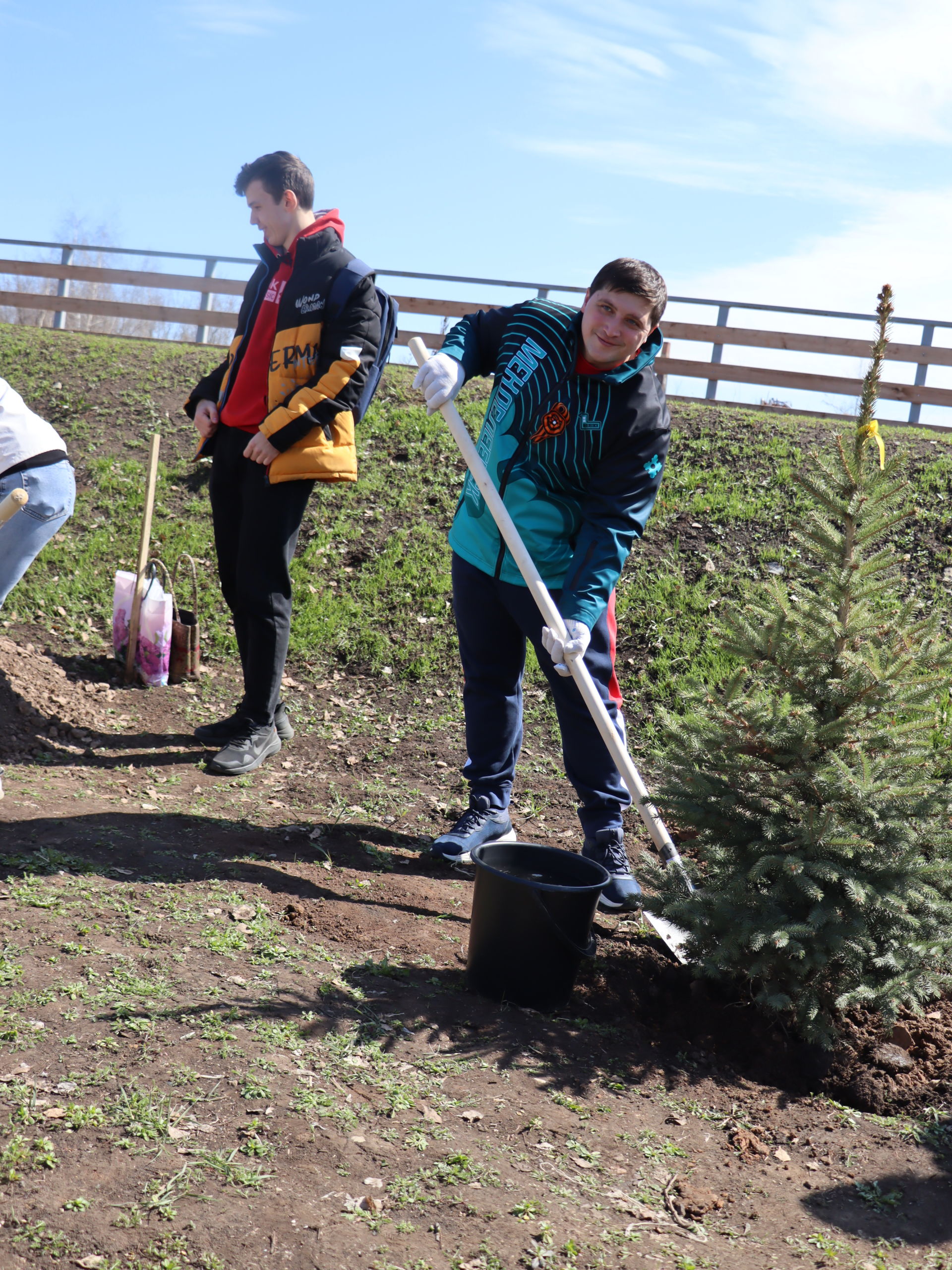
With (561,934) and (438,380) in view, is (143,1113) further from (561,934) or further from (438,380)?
(438,380)

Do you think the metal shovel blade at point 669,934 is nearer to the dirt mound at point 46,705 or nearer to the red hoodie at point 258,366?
the red hoodie at point 258,366

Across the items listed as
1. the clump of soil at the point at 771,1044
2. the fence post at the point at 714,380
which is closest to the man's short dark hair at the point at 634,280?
the clump of soil at the point at 771,1044

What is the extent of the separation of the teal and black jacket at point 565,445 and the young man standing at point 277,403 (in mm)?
853

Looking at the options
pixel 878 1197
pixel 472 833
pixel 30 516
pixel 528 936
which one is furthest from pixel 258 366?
pixel 878 1197

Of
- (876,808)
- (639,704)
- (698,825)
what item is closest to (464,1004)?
(698,825)

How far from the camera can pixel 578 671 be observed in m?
3.29

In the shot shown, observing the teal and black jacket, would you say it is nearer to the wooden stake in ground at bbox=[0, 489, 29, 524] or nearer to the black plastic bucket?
the black plastic bucket

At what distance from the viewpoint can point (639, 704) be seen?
5.86 metres

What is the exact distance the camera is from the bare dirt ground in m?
2.06

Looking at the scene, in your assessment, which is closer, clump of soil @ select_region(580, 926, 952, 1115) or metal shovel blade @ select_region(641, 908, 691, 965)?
clump of soil @ select_region(580, 926, 952, 1115)

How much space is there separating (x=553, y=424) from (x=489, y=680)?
108cm

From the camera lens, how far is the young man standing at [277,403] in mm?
4305

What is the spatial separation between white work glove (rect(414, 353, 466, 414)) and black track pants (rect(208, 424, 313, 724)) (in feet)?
4.01

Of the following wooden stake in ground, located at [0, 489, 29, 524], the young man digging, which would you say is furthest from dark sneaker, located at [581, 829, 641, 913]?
wooden stake in ground, located at [0, 489, 29, 524]
